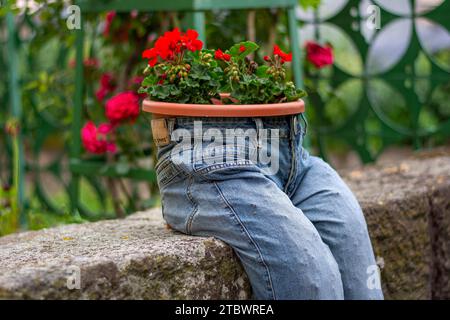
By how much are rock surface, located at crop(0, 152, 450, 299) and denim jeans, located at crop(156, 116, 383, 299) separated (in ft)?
0.29

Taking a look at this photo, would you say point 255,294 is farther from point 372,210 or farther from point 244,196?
point 372,210

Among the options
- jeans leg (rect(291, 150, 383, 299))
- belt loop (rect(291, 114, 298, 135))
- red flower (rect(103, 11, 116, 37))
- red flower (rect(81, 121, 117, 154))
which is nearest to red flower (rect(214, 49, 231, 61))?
belt loop (rect(291, 114, 298, 135))

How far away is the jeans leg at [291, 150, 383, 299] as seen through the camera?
2.13 meters

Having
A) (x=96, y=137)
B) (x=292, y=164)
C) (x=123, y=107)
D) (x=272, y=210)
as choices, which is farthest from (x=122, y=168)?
(x=272, y=210)

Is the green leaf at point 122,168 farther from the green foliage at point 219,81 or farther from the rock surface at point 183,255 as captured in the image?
the green foliage at point 219,81

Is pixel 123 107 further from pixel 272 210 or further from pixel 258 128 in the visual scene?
pixel 272 210

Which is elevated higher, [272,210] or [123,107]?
[123,107]

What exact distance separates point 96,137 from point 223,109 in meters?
1.38

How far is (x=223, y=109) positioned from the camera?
80.4 inches

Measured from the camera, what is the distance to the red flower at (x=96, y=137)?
3.31 meters

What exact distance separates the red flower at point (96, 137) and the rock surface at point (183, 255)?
0.64m

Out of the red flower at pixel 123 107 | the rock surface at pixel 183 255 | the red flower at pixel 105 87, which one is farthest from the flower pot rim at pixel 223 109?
the red flower at pixel 105 87

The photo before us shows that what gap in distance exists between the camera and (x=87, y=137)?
3324mm

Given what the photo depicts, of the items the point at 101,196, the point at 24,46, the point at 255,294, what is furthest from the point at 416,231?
the point at 24,46
